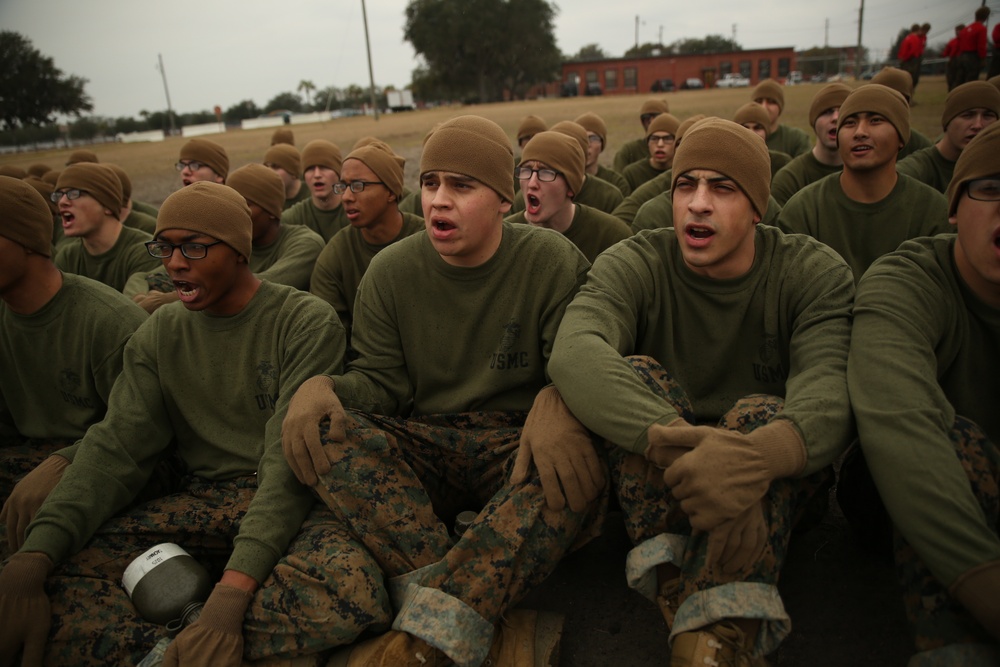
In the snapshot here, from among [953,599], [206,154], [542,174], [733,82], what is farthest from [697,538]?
[733,82]

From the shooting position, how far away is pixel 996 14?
13.7 m

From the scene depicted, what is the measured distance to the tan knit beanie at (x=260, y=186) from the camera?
543cm

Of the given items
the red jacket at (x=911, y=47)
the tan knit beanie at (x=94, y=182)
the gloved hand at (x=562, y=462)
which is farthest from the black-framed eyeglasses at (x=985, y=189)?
the red jacket at (x=911, y=47)

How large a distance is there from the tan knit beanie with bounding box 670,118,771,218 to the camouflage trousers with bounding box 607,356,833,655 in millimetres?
924

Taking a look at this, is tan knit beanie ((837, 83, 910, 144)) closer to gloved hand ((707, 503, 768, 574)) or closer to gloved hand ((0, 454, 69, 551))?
gloved hand ((707, 503, 768, 574))

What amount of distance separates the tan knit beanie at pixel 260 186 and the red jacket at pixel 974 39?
48.5 feet

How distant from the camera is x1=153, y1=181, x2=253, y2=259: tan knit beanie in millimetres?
3182

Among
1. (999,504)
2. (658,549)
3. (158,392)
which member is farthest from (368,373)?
(999,504)

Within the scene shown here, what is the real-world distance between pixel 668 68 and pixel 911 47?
185ft

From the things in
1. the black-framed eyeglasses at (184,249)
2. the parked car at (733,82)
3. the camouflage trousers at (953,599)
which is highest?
the parked car at (733,82)

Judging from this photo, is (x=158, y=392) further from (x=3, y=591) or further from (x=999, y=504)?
(x=999, y=504)

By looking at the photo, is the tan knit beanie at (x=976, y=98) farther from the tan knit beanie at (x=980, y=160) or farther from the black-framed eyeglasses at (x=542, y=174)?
the tan knit beanie at (x=980, y=160)

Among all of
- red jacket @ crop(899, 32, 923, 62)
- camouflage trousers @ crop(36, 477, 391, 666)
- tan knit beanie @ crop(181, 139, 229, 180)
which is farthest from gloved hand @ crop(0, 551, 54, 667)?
red jacket @ crop(899, 32, 923, 62)

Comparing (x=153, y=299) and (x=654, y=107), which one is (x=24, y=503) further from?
(x=654, y=107)
